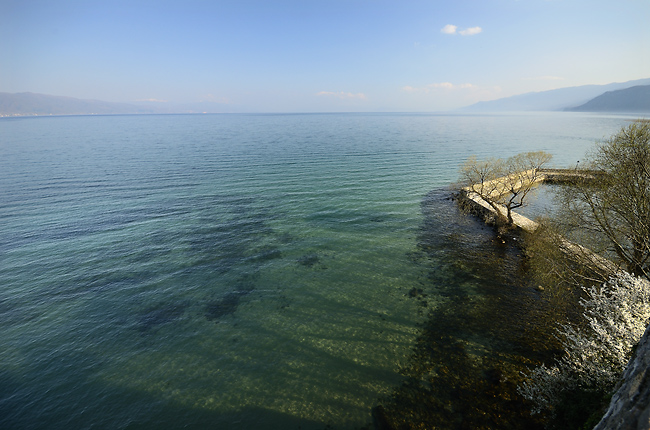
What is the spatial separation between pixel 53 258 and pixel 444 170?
83942 mm

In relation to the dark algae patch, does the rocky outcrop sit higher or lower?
higher

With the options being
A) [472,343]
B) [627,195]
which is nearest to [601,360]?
[472,343]

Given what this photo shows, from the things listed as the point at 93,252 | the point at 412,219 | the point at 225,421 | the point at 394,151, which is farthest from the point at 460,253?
the point at 394,151

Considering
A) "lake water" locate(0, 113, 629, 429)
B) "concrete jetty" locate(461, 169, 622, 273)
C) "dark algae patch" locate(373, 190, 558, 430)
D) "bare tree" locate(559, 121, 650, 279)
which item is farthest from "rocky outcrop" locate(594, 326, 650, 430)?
"concrete jetty" locate(461, 169, 622, 273)

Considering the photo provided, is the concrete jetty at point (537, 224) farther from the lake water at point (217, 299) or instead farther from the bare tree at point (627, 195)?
the lake water at point (217, 299)

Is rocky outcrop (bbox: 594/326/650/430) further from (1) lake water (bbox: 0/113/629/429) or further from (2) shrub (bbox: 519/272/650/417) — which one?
(1) lake water (bbox: 0/113/629/429)

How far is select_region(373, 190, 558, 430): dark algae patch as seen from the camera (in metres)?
17.1

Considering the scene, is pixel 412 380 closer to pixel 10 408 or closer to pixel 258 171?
pixel 10 408

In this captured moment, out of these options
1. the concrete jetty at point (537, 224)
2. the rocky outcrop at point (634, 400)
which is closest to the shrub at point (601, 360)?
the rocky outcrop at point (634, 400)

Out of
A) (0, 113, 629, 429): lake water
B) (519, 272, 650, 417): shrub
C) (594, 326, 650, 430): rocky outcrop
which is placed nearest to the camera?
(594, 326, 650, 430): rocky outcrop

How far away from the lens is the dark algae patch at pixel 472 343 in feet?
56.1

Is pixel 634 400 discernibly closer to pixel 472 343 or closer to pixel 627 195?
pixel 472 343

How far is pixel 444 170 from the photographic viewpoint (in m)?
77.6

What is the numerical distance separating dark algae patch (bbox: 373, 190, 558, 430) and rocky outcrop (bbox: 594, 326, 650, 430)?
824 cm
